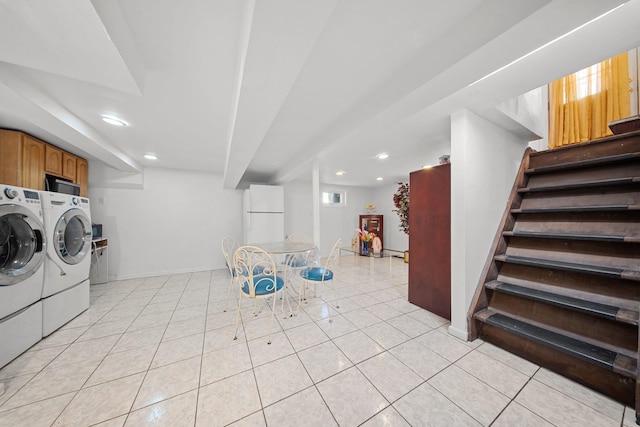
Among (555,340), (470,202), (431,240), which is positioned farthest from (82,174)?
(555,340)

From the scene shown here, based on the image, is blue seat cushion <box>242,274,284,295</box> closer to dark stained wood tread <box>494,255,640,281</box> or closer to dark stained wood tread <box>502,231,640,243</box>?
dark stained wood tread <box>494,255,640,281</box>

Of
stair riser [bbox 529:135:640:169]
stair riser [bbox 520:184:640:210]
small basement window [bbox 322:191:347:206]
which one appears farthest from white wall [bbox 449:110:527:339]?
small basement window [bbox 322:191:347:206]

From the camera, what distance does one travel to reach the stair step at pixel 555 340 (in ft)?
4.31

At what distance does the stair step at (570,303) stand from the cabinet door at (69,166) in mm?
5728

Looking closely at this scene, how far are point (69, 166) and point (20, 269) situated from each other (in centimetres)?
210

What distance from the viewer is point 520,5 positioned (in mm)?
938

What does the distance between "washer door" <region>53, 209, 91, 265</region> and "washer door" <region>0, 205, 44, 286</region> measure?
A: 0.23 m

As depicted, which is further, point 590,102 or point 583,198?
point 590,102

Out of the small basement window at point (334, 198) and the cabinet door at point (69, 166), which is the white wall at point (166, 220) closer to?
the cabinet door at point (69, 166)

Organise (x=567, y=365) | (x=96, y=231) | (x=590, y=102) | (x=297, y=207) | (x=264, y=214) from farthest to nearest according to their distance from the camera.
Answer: (x=297, y=207), (x=264, y=214), (x=96, y=231), (x=590, y=102), (x=567, y=365)

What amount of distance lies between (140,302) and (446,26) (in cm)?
451

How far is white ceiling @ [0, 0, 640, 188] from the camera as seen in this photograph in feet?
3.08

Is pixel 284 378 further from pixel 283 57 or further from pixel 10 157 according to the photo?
pixel 10 157

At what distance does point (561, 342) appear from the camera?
1.49 meters
